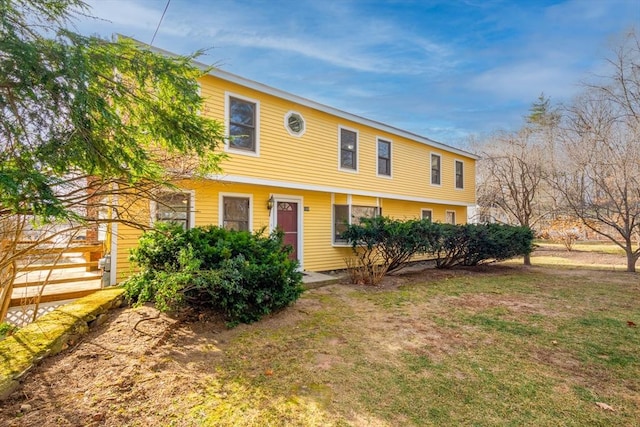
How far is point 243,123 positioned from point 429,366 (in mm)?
7040

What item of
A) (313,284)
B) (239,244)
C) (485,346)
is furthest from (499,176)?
(239,244)

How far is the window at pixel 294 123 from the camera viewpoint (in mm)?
9125

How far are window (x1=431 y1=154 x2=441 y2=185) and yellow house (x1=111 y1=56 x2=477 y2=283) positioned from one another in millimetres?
157

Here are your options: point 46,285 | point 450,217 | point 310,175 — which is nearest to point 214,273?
point 46,285

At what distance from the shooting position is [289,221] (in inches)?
370

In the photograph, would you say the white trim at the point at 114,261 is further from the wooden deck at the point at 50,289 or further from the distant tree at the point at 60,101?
the distant tree at the point at 60,101

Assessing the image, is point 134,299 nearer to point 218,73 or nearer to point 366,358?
point 366,358

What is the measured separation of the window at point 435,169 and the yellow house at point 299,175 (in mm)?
157

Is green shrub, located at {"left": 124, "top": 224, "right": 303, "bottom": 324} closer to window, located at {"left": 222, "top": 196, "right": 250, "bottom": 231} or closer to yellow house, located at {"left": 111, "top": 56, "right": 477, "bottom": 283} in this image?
yellow house, located at {"left": 111, "top": 56, "right": 477, "bottom": 283}

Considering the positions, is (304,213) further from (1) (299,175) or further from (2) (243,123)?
(2) (243,123)

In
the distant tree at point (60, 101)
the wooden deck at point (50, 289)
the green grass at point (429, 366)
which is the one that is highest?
the distant tree at point (60, 101)

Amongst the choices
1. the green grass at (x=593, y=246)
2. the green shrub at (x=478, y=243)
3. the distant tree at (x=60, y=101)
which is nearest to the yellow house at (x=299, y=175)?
the green shrub at (x=478, y=243)

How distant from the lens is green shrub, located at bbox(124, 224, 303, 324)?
4.19 m

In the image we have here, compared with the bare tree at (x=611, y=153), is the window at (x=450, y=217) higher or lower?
lower
